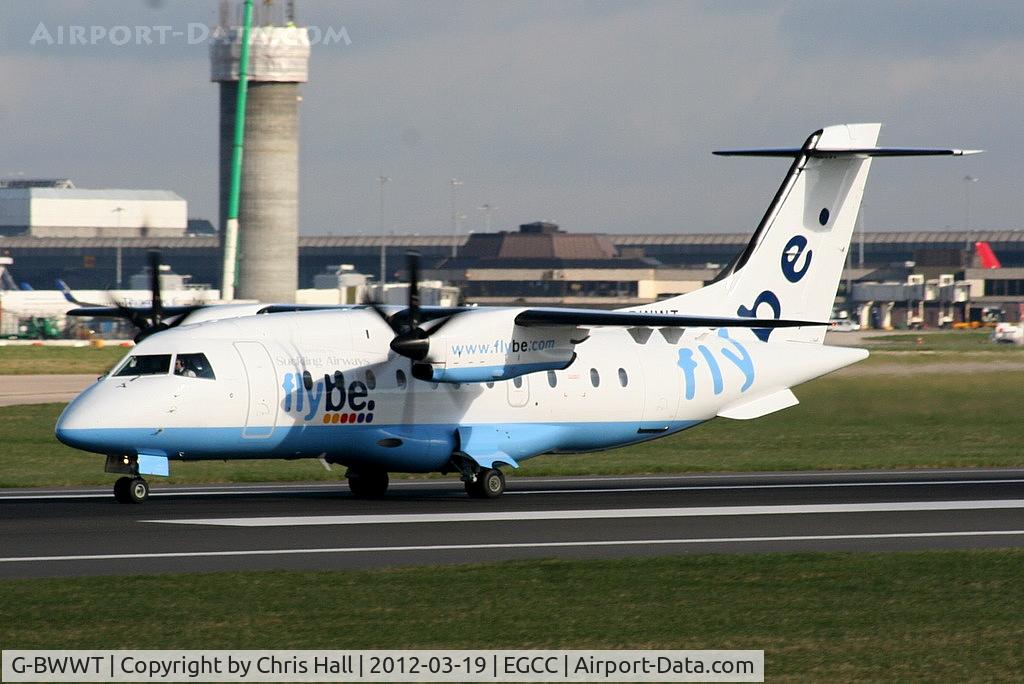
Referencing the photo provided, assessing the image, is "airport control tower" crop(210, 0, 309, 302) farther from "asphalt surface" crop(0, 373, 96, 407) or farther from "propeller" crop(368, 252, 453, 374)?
"propeller" crop(368, 252, 453, 374)

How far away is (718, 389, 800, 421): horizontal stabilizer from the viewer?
29469 mm

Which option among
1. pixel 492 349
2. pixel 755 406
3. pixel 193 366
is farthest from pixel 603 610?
pixel 755 406

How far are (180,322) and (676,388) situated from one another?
9535mm

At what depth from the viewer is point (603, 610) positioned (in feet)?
47.5

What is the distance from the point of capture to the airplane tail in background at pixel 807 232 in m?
31.0

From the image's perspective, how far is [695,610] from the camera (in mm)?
14547

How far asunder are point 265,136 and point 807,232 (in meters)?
81.9

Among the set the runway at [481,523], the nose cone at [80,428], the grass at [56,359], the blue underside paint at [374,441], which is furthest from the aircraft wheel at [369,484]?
the grass at [56,359]

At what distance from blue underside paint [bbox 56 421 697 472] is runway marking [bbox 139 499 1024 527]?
1.82 m

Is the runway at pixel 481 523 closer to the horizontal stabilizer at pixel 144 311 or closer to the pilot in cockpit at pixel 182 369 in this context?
the pilot in cockpit at pixel 182 369

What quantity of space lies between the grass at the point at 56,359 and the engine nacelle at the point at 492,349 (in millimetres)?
45345

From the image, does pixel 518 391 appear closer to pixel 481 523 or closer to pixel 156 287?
pixel 481 523

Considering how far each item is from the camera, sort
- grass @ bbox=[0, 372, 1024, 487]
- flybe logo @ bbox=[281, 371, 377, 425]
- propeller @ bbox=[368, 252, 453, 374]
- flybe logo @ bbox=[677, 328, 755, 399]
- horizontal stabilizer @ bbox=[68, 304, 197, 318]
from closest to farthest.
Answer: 1. propeller @ bbox=[368, 252, 453, 374]
2. flybe logo @ bbox=[281, 371, 377, 425]
3. horizontal stabilizer @ bbox=[68, 304, 197, 318]
4. flybe logo @ bbox=[677, 328, 755, 399]
5. grass @ bbox=[0, 372, 1024, 487]

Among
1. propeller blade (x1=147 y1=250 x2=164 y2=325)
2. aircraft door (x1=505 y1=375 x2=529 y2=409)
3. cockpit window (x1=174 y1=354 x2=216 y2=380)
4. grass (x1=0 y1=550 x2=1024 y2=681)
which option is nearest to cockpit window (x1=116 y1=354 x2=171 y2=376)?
cockpit window (x1=174 y1=354 x2=216 y2=380)
